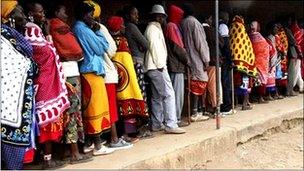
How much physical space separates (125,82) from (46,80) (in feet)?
4.04

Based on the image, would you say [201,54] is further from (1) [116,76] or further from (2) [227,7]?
(2) [227,7]

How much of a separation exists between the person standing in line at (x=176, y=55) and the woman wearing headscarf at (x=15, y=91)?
2376mm

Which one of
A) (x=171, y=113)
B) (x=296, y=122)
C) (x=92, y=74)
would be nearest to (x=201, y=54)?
(x=171, y=113)

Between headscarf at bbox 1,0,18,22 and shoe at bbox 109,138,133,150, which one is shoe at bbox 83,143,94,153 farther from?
headscarf at bbox 1,0,18,22

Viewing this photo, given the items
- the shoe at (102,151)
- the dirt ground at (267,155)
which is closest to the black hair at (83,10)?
the shoe at (102,151)

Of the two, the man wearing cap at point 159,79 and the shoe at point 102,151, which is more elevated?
the man wearing cap at point 159,79

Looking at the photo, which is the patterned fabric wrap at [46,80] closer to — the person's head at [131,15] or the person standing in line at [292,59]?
the person's head at [131,15]

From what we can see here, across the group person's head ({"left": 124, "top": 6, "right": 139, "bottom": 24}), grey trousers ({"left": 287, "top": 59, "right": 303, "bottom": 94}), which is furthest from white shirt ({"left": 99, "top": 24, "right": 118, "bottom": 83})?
grey trousers ({"left": 287, "top": 59, "right": 303, "bottom": 94})

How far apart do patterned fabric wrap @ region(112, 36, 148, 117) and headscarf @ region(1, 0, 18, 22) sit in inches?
59.0

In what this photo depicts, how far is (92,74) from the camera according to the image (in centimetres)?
452

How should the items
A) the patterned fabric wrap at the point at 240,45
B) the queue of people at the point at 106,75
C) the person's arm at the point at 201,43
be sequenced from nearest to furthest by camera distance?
the queue of people at the point at 106,75
the person's arm at the point at 201,43
the patterned fabric wrap at the point at 240,45

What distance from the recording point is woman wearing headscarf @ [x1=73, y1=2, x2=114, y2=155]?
14.7 ft

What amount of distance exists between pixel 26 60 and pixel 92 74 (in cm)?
87

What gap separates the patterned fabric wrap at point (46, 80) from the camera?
3.98m
